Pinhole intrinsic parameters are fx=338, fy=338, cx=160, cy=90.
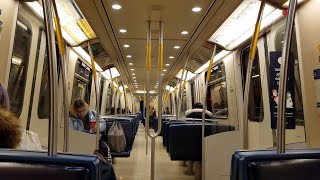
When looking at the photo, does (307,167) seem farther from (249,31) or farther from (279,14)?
(249,31)

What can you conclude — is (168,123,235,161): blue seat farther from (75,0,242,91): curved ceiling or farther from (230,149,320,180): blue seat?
(230,149,320,180): blue seat

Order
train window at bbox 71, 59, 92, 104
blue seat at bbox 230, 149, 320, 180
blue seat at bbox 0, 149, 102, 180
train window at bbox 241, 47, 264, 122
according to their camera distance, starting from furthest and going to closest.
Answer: train window at bbox 71, 59, 92, 104 < train window at bbox 241, 47, 264, 122 < blue seat at bbox 230, 149, 320, 180 < blue seat at bbox 0, 149, 102, 180

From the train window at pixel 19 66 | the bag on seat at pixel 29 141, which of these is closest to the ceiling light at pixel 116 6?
the train window at pixel 19 66

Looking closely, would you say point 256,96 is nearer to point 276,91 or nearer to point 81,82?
point 276,91

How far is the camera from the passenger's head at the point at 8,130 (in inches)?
59.9

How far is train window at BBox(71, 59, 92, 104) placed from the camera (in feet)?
19.2

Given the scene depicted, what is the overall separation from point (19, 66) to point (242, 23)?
2772mm

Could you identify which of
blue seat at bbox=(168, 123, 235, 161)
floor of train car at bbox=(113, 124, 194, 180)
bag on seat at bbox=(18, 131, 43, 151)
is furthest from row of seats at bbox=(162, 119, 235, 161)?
bag on seat at bbox=(18, 131, 43, 151)

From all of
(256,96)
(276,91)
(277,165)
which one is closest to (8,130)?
(277,165)

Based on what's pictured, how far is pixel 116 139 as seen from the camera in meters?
5.74

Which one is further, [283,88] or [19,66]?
[19,66]

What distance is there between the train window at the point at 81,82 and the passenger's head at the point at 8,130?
4045mm

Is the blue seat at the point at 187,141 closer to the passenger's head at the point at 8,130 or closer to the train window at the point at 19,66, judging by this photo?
the train window at the point at 19,66

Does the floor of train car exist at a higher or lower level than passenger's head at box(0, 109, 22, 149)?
lower
